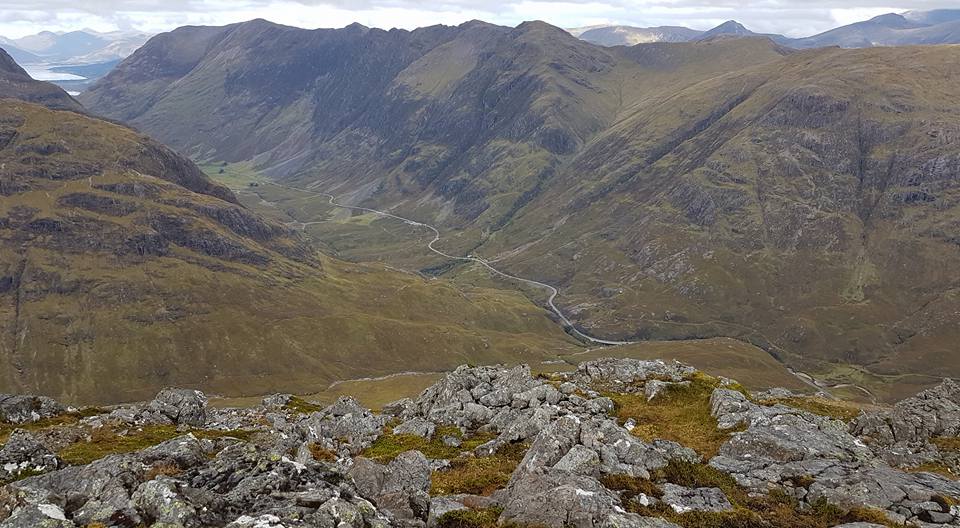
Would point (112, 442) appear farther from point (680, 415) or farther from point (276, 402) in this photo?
point (680, 415)

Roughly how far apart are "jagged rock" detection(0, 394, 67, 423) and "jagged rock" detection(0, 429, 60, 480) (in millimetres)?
24863

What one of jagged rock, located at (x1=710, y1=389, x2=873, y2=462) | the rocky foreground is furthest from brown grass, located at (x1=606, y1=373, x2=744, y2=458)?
jagged rock, located at (x1=710, y1=389, x2=873, y2=462)

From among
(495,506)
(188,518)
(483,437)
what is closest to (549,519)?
(495,506)

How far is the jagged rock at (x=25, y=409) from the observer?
182ft

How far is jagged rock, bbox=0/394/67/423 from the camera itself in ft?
182

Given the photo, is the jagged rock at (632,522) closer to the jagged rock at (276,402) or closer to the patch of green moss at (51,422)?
the patch of green moss at (51,422)

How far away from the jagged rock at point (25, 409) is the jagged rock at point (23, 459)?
24863mm

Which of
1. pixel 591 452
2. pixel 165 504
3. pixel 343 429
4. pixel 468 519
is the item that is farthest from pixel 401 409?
pixel 165 504

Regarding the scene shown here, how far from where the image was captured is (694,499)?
30406 millimetres

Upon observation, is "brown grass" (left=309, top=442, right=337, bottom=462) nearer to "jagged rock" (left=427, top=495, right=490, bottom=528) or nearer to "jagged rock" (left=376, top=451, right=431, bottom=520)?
"jagged rock" (left=376, top=451, right=431, bottom=520)

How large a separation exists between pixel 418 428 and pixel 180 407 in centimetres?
2635

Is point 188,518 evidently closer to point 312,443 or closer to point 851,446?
point 312,443

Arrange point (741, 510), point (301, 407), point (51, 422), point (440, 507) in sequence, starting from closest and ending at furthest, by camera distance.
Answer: point (440, 507)
point (741, 510)
point (51, 422)
point (301, 407)

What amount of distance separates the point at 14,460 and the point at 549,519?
30.9 m
